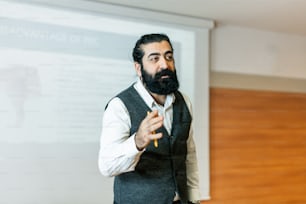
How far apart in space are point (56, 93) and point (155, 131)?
1433mm

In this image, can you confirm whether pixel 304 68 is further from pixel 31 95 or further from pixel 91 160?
pixel 31 95

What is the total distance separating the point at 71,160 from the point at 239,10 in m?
1.81

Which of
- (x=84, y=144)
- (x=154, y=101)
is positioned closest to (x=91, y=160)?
(x=84, y=144)

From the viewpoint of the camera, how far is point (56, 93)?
7.87ft

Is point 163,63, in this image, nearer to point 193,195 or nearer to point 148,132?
point 148,132

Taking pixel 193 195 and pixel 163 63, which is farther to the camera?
pixel 193 195

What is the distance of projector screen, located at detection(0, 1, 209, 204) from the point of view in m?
2.26

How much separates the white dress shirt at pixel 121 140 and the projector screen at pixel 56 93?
1.21 metres

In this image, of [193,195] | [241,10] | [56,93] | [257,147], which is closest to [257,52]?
[241,10]

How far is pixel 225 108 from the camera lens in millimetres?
3180

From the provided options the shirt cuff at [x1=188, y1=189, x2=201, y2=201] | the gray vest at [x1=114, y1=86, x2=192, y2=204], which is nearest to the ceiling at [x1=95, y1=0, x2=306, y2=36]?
the gray vest at [x1=114, y1=86, x2=192, y2=204]

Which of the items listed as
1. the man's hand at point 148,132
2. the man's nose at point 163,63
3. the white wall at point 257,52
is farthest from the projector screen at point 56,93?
the man's hand at point 148,132

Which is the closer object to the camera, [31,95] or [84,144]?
[31,95]

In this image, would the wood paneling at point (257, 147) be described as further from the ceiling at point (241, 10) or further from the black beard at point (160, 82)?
the black beard at point (160, 82)
